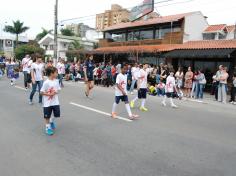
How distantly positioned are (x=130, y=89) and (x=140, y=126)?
29.8ft

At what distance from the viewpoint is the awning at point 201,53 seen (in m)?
17.3

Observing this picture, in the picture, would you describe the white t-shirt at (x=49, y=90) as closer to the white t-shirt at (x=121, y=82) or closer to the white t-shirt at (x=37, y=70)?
the white t-shirt at (x=121, y=82)

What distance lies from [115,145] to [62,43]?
4729 cm

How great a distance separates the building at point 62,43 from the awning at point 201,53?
99.0ft

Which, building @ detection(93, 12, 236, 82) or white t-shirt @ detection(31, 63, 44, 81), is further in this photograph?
building @ detection(93, 12, 236, 82)

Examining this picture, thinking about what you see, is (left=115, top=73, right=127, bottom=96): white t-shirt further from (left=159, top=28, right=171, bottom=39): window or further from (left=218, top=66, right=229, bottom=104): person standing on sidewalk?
(left=159, top=28, right=171, bottom=39): window

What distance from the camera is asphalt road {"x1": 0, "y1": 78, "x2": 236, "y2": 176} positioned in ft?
15.5

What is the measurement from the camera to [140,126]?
777cm

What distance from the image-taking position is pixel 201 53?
61.5ft

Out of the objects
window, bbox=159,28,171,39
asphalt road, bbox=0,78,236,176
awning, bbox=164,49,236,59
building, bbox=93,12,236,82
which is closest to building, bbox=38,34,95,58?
building, bbox=93,12,236,82

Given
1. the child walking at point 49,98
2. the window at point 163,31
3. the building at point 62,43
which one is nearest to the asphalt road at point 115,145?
the child walking at point 49,98

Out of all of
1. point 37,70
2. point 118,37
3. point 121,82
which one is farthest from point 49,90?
point 118,37

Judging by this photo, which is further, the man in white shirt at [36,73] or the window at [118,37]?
the window at [118,37]

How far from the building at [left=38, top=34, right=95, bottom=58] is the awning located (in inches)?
1188
